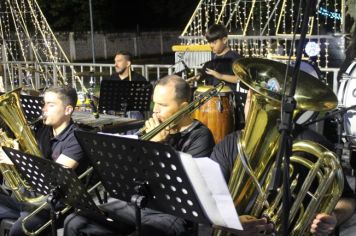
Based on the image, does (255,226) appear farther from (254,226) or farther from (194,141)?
(194,141)

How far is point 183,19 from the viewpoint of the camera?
32.0 m

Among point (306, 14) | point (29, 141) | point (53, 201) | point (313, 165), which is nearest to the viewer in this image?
point (306, 14)

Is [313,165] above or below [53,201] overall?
above

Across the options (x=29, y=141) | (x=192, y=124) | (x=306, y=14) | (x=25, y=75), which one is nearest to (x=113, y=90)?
(x=29, y=141)

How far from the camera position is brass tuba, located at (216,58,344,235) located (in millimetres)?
2473

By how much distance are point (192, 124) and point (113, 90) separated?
2761mm

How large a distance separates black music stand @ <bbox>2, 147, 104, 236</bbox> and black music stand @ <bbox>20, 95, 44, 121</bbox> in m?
1.47

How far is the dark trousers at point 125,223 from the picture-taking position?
10.1 feet

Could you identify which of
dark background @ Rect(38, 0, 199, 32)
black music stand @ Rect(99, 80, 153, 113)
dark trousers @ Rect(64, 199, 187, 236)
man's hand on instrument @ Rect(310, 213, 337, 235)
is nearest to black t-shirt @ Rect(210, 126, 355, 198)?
man's hand on instrument @ Rect(310, 213, 337, 235)

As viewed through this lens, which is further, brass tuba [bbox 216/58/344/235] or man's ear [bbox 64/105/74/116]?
man's ear [bbox 64/105/74/116]

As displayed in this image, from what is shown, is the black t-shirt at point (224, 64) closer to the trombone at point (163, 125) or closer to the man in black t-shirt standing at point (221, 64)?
the man in black t-shirt standing at point (221, 64)

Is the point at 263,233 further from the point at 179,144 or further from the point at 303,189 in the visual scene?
the point at 179,144

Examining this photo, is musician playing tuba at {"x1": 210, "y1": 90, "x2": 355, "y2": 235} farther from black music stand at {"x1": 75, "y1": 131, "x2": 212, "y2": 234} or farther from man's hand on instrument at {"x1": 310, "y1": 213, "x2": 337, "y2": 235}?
black music stand at {"x1": 75, "y1": 131, "x2": 212, "y2": 234}

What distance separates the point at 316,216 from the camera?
2508 millimetres
